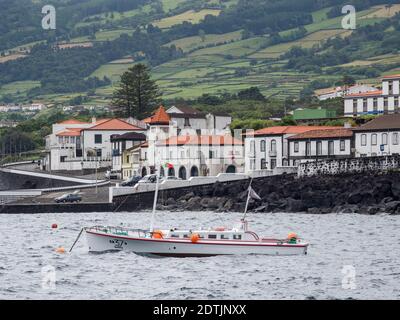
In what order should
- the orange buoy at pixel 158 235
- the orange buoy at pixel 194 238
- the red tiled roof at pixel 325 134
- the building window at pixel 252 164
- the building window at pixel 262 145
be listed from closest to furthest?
the orange buoy at pixel 194 238, the orange buoy at pixel 158 235, the red tiled roof at pixel 325 134, the building window at pixel 252 164, the building window at pixel 262 145

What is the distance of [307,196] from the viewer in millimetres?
105438

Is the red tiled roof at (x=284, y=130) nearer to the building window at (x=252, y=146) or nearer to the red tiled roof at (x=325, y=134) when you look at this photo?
the building window at (x=252, y=146)

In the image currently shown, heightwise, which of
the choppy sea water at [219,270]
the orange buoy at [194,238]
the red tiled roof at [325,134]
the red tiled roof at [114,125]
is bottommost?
the choppy sea water at [219,270]

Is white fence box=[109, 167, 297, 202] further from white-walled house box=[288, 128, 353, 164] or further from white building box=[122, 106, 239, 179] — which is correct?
white-walled house box=[288, 128, 353, 164]

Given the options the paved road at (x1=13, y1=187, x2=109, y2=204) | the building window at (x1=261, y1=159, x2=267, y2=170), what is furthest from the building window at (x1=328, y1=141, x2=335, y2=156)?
the paved road at (x1=13, y1=187, x2=109, y2=204)

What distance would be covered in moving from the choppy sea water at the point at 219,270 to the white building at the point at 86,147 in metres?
63.6

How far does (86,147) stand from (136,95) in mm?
27326

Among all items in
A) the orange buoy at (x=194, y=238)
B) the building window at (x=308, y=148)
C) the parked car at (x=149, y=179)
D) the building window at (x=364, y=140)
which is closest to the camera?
the orange buoy at (x=194, y=238)

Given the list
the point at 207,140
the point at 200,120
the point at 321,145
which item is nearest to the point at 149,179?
the point at 207,140

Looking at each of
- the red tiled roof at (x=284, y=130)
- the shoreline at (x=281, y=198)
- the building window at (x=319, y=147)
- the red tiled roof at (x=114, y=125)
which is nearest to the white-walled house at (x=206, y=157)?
the red tiled roof at (x=284, y=130)

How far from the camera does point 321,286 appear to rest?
186ft

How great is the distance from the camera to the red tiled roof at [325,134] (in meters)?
121

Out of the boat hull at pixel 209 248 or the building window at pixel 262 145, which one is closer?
the boat hull at pixel 209 248
